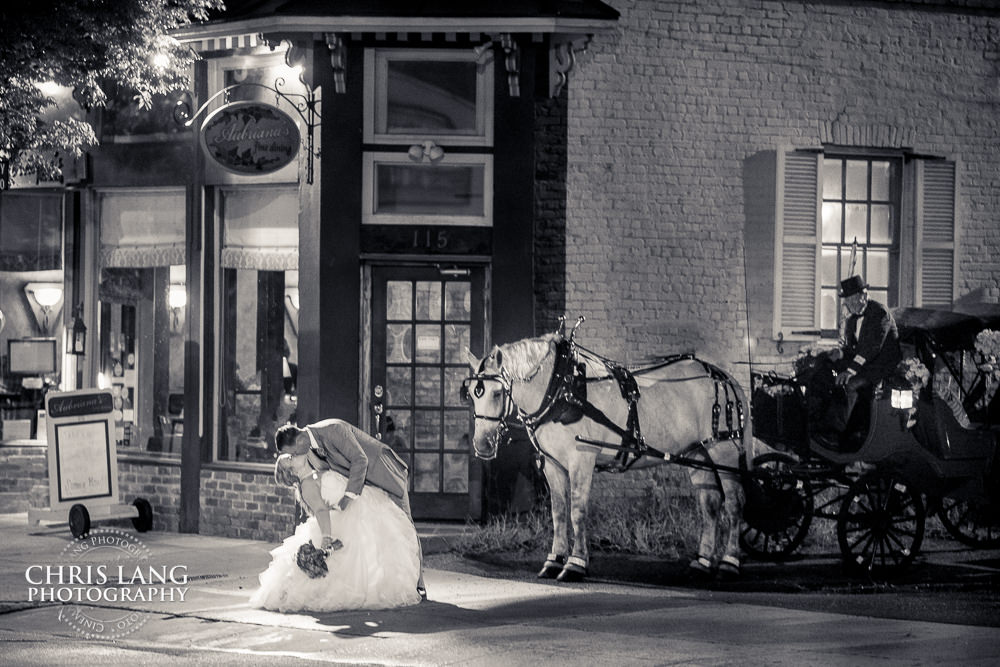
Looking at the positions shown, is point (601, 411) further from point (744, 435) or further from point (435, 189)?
point (435, 189)

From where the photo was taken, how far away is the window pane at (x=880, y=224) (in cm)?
1491

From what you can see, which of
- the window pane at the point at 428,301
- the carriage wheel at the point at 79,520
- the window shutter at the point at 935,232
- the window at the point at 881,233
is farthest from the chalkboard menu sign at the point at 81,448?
the window shutter at the point at 935,232

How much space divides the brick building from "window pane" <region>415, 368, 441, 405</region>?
0.06 m

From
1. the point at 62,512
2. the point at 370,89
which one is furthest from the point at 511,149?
the point at 62,512

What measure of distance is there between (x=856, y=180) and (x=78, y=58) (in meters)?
7.93

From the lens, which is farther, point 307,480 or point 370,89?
point 370,89

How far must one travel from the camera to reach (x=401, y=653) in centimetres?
831

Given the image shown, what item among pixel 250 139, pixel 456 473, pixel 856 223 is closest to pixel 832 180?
pixel 856 223

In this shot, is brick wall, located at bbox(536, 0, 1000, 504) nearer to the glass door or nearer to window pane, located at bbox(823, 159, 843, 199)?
window pane, located at bbox(823, 159, 843, 199)

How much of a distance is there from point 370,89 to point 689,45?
3.27 meters

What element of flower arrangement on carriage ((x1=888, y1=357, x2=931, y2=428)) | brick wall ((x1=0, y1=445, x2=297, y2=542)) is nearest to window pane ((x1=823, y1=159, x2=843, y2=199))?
flower arrangement on carriage ((x1=888, y1=357, x2=931, y2=428))

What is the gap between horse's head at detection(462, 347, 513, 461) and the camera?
10.8 metres

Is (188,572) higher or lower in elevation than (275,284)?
lower

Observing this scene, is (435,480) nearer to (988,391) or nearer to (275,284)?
(275,284)
